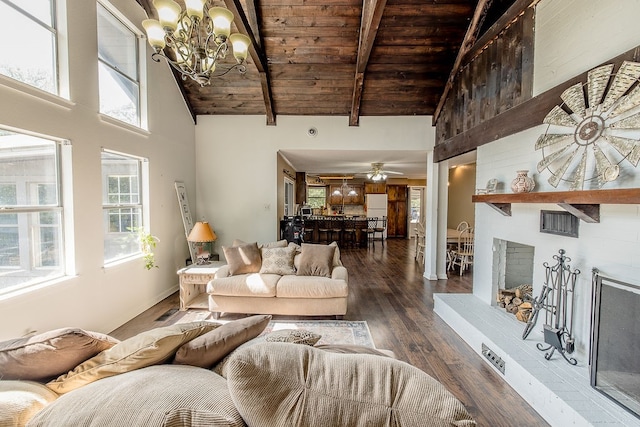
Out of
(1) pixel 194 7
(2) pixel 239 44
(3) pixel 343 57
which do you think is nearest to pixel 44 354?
(1) pixel 194 7

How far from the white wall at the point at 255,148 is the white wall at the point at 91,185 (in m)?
1.04

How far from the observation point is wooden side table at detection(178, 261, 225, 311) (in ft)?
12.3

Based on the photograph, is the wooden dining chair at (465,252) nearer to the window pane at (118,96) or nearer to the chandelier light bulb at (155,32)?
the chandelier light bulb at (155,32)

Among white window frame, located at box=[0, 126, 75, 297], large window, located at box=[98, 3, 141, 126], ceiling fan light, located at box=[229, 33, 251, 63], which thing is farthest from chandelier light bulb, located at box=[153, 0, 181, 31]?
large window, located at box=[98, 3, 141, 126]

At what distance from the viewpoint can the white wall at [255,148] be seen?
539 centimetres

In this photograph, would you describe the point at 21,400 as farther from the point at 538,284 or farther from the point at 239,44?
the point at 538,284

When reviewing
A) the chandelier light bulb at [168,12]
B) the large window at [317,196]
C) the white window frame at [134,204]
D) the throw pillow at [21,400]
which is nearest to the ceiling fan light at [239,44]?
the chandelier light bulb at [168,12]

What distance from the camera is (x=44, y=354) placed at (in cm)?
120

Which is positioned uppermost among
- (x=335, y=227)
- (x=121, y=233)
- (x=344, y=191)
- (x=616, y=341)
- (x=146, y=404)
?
(x=344, y=191)

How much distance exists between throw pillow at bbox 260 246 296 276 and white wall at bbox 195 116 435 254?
1.65m

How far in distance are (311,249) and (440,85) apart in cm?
353

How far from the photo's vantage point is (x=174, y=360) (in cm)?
133

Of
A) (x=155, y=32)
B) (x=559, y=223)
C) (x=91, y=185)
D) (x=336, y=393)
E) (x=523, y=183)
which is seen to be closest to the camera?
(x=336, y=393)

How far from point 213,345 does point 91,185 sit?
260 centimetres
